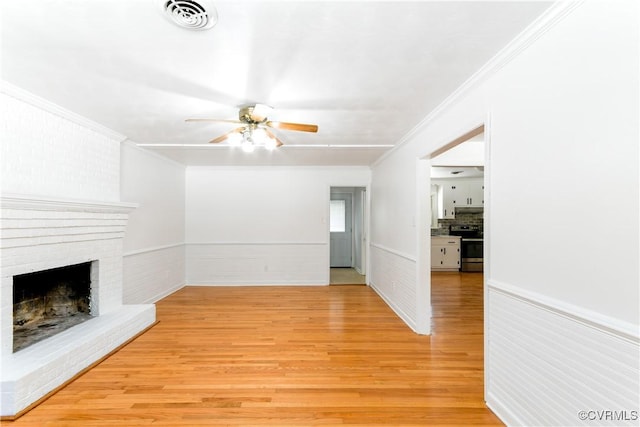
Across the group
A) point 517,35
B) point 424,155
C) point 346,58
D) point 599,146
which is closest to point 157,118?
point 346,58

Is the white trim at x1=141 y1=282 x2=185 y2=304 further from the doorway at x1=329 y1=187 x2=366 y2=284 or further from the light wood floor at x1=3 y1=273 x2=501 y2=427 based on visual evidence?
the doorway at x1=329 y1=187 x2=366 y2=284

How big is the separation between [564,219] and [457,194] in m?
6.74

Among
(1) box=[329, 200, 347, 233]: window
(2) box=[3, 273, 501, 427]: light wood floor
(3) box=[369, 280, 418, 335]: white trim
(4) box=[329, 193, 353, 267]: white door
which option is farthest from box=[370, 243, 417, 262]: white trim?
(1) box=[329, 200, 347, 233]: window

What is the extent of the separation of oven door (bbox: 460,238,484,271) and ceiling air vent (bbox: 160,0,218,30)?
7387 millimetres

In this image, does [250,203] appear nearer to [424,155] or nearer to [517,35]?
[424,155]

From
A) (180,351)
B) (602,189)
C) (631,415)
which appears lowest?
(180,351)

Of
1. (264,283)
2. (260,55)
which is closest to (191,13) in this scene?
(260,55)

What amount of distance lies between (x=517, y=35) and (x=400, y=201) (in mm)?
2499

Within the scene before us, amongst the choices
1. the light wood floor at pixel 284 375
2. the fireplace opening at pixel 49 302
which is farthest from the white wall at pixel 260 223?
the fireplace opening at pixel 49 302

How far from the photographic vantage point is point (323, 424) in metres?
1.90

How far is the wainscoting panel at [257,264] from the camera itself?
5770mm

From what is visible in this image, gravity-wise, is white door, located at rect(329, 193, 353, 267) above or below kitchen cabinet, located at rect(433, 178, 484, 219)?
below

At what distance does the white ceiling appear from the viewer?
1445 mm

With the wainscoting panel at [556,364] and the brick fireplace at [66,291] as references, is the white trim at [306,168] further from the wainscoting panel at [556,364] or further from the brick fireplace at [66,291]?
the wainscoting panel at [556,364]
